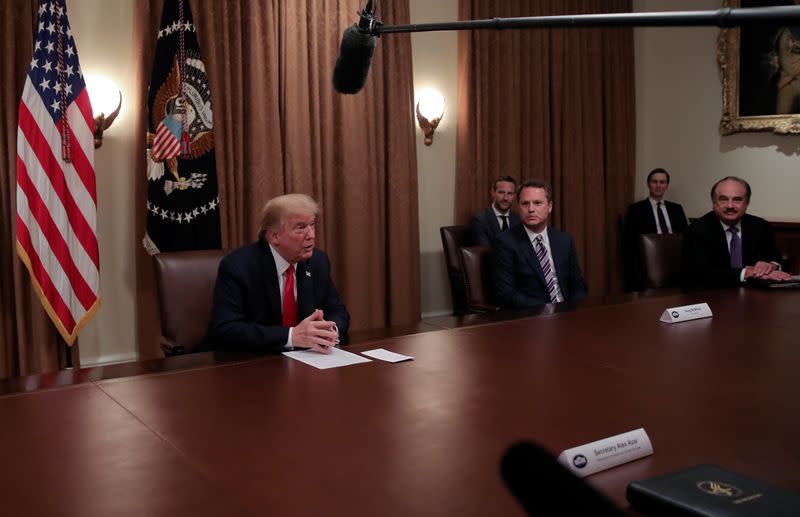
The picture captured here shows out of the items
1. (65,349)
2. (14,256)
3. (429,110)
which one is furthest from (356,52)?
(429,110)

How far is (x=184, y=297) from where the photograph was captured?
127 inches

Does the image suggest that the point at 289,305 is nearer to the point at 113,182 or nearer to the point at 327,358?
the point at 327,358

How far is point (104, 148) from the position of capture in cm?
501

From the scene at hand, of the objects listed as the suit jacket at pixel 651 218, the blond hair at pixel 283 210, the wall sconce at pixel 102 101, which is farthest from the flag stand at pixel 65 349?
the suit jacket at pixel 651 218

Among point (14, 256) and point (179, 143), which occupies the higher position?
point (179, 143)

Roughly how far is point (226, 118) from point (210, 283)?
2.32 m

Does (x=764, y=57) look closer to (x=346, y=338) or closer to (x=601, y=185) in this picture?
(x=601, y=185)

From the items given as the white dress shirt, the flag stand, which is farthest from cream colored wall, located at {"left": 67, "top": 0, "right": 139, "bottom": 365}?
the white dress shirt

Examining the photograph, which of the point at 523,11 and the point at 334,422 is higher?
the point at 523,11

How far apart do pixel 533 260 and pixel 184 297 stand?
181 centimetres

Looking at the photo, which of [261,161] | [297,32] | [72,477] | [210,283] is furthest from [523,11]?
[72,477]

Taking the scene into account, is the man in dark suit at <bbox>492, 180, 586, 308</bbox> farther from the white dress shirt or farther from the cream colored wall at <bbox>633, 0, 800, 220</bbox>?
the cream colored wall at <bbox>633, 0, 800, 220</bbox>

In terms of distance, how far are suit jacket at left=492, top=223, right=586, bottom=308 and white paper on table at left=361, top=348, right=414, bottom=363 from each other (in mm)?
1762

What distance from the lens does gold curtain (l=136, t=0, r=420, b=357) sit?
17.3 feet
